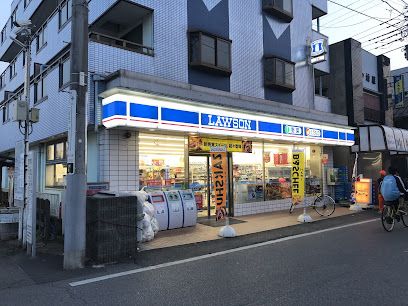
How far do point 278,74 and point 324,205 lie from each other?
229 inches

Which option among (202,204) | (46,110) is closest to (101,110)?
(46,110)

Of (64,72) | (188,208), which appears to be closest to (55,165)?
(64,72)

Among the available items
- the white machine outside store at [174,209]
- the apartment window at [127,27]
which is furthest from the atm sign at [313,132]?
the apartment window at [127,27]

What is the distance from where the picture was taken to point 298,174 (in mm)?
13320

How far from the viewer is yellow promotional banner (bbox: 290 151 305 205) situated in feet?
43.4

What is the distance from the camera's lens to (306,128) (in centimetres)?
1587

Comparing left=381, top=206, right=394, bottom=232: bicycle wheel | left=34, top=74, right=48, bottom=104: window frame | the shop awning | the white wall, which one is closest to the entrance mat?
left=381, top=206, right=394, bottom=232: bicycle wheel

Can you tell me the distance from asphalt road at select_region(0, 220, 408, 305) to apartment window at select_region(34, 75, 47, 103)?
32.8 ft

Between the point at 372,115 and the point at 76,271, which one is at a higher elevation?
the point at 372,115

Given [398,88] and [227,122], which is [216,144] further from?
[398,88]

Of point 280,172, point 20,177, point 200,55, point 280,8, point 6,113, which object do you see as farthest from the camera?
point 6,113

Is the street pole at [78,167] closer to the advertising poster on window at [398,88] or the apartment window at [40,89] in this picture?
the apartment window at [40,89]

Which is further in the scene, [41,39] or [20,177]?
[41,39]

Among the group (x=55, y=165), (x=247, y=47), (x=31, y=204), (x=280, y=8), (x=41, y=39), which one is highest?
(x=280, y=8)
